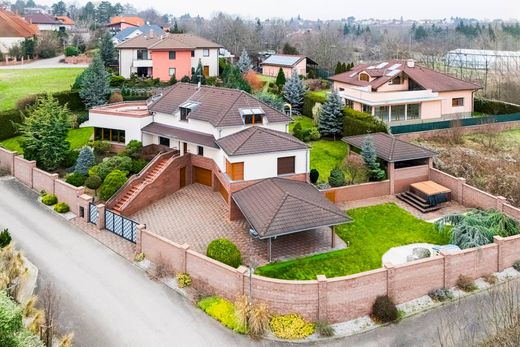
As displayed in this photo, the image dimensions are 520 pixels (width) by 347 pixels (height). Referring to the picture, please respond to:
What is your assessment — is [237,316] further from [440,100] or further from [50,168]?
[440,100]

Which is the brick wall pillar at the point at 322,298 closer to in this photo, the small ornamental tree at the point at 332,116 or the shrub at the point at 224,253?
the shrub at the point at 224,253

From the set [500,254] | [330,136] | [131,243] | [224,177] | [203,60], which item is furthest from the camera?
[203,60]

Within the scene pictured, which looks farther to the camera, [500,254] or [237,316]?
[500,254]

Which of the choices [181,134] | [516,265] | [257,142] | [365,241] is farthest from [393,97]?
[516,265]

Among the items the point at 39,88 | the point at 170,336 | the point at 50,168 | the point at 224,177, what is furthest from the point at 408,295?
the point at 39,88

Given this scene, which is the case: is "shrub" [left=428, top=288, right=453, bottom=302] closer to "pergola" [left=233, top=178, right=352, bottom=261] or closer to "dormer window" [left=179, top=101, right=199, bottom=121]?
"pergola" [left=233, top=178, right=352, bottom=261]

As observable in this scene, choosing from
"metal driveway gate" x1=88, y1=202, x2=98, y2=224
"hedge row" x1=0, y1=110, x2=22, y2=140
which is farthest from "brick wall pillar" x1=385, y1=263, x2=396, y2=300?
"hedge row" x1=0, y1=110, x2=22, y2=140
